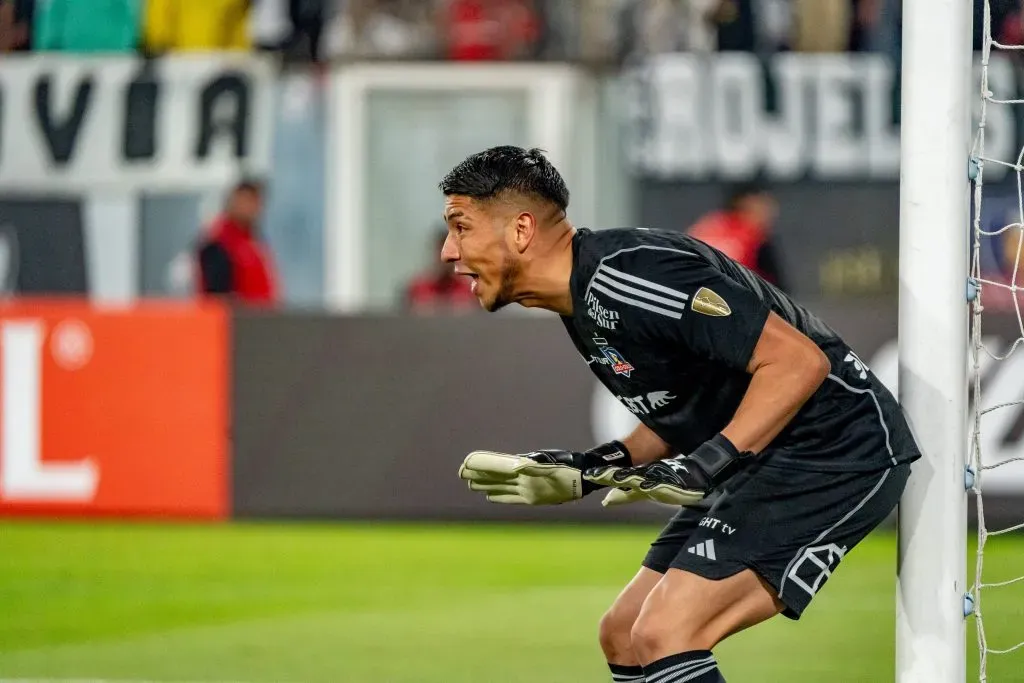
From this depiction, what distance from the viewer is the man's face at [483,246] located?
155 inches

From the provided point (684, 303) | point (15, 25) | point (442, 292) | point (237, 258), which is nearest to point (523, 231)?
point (684, 303)

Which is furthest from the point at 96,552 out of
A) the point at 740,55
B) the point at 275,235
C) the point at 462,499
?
the point at 740,55

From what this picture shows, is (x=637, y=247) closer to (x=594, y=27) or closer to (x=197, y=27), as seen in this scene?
(x=594, y=27)

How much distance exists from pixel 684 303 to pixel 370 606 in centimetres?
440

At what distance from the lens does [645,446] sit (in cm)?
439

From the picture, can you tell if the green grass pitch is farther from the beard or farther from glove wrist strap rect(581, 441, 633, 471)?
the beard

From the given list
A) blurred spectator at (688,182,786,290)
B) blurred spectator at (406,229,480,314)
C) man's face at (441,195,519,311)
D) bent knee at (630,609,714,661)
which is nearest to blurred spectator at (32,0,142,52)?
blurred spectator at (406,229,480,314)

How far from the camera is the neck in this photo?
3.92m

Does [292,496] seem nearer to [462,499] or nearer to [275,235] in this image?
[462,499]

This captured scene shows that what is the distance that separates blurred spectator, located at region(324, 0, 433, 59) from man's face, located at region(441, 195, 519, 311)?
10685 millimetres

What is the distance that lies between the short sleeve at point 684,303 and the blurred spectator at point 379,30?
1096cm

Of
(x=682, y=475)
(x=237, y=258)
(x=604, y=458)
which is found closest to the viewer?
(x=682, y=475)

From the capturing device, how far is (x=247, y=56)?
14.3 meters

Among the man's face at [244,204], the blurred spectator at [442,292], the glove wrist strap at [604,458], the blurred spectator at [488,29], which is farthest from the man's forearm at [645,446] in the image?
the blurred spectator at [488,29]
